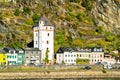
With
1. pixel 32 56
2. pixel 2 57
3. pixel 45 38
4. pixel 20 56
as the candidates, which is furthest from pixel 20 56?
pixel 45 38

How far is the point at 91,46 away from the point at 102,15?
96.6ft

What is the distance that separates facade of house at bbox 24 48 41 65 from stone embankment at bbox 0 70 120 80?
57.5 feet

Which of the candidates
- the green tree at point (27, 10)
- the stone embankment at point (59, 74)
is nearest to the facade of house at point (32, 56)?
the stone embankment at point (59, 74)

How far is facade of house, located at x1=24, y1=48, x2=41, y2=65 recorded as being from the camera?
375ft

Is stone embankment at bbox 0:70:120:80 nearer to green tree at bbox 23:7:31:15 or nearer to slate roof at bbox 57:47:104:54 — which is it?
slate roof at bbox 57:47:104:54

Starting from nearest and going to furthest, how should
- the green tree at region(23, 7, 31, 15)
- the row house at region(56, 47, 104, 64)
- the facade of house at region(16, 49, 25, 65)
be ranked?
the facade of house at region(16, 49, 25, 65) → the row house at region(56, 47, 104, 64) → the green tree at region(23, 7, 31, 15)

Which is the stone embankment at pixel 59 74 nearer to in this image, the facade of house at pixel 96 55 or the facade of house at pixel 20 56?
the facade of house at pixel 20 56

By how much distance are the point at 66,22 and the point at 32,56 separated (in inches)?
1025

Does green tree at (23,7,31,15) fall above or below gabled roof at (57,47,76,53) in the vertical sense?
above

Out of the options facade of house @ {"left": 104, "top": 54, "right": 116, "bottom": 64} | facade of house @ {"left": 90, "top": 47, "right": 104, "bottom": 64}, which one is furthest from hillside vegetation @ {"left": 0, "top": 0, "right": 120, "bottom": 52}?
facade of house @ {"left": 90, "top": 47, "right": 104, "bottom": 64}

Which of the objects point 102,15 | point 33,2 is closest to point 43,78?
point 33,2

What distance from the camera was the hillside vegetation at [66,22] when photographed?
404ft

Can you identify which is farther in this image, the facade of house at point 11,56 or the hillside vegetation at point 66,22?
the hillside vegetation at point 66,22

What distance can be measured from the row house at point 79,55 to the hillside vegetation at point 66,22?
4.19 meters
